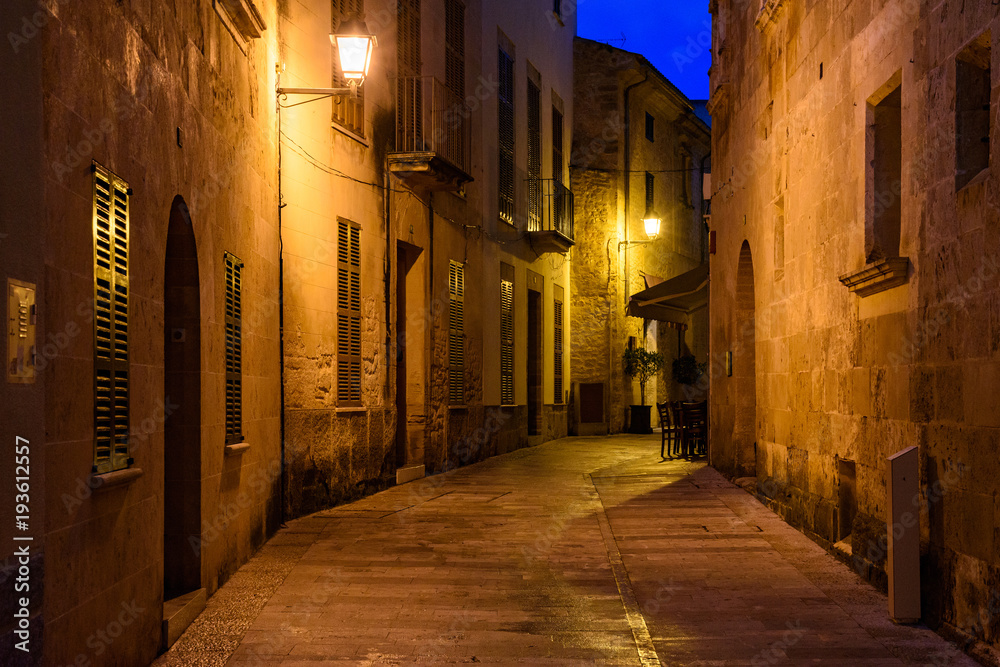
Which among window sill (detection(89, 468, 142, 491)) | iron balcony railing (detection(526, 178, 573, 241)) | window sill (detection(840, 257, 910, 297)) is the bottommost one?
window sill (detection(89, 468, 142, 491))

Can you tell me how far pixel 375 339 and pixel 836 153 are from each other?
651 cm

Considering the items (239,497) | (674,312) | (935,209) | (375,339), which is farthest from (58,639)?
(674,312)

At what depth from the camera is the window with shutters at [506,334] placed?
19500 millimetres

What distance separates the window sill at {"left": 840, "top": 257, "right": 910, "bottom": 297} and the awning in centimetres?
903

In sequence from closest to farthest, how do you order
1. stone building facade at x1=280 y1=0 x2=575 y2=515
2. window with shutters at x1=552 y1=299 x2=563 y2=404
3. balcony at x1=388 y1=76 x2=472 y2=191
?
stone building facade at x1=280 y1=0 x2=575 y2=515 < balcony at x1=388 y1=76 x2=472 y2=191 < window with shutters at x1=552 y1=299 x2=563 y2=404

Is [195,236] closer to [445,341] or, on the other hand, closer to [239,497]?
[239,497]

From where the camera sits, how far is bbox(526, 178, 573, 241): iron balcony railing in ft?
70.8

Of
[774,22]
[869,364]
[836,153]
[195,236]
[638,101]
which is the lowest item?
[869,364]

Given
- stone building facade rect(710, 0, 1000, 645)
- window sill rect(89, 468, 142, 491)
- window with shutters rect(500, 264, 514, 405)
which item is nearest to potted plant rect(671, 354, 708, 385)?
window with shutters rect(500, 264, 514, 405)

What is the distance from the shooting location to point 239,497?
807 cm

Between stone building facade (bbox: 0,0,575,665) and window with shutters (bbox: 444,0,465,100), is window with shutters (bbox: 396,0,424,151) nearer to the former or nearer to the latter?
stone building facade (bbox: 0,0,575,665)

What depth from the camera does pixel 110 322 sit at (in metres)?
4.92

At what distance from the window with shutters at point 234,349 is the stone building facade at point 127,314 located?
0.08 feet

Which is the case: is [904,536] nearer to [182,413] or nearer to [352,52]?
[182,413]
